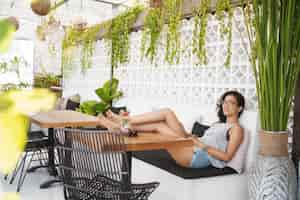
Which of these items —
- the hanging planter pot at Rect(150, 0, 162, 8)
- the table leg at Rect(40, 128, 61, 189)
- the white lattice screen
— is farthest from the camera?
the hanging planter pot at Rect(150, 0, 162, 8)

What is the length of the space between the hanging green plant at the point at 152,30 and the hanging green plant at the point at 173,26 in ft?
0.50

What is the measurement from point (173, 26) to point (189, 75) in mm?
634

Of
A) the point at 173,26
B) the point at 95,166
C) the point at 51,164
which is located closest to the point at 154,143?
the point at 95,166

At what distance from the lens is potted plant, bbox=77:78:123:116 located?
6.03 meters

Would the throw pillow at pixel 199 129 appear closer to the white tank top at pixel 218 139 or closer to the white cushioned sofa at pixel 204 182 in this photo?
the white tank top at pixel 218 139

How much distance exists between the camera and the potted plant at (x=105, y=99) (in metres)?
6.03

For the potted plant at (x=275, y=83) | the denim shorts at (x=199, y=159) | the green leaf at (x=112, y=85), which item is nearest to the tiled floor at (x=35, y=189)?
the denim shorts at (x=199, y=159)

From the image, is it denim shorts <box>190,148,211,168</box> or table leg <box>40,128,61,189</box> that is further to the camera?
table leg <box>40,128,61,189</box>

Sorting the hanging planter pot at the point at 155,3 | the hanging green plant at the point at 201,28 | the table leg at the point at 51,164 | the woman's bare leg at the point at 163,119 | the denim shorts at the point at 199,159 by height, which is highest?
the hanging planter pot at the point at 155,3

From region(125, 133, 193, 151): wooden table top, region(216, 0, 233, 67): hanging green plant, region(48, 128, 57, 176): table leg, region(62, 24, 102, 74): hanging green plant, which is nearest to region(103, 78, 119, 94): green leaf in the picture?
region(62, 24, 102, 74): hanging green plant

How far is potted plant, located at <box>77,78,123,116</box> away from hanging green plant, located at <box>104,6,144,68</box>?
14.8 inches

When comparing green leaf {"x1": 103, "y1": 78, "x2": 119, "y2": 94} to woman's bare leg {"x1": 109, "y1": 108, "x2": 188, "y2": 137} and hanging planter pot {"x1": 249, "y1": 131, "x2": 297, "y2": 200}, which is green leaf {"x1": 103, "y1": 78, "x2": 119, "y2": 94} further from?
hanging planter pot {"x1": 249, "y1": 131, "x2": 297, "y2": 200}

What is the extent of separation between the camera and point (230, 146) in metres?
3.25

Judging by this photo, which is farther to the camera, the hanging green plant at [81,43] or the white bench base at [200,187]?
the hanging green plant at [81,43]
